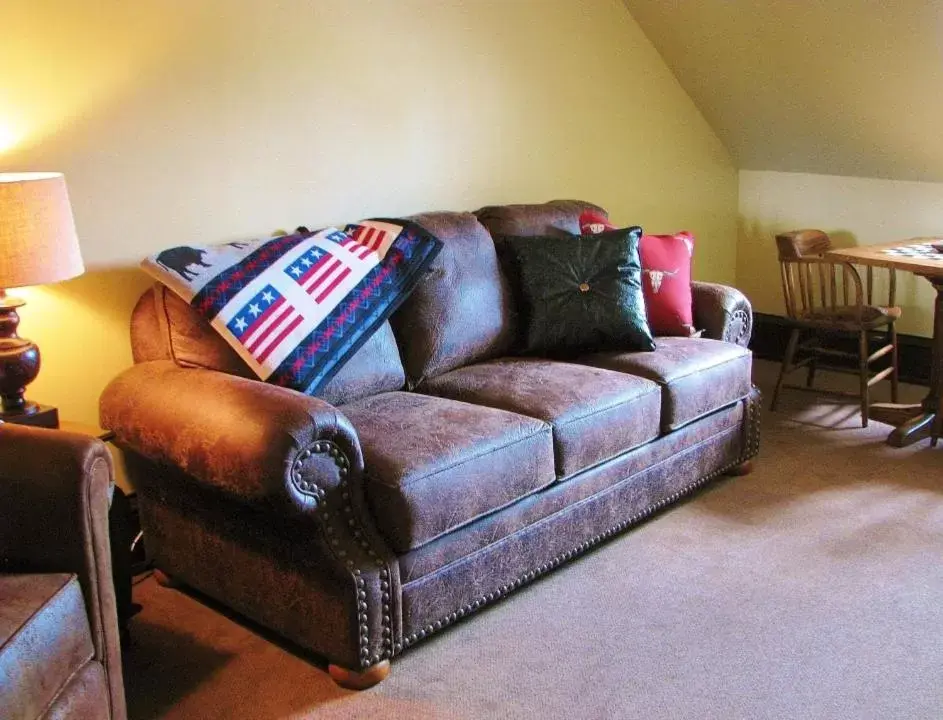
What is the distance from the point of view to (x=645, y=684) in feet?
7.69

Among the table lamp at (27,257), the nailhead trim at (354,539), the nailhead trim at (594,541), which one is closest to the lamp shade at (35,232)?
the table lamp at (27,257)

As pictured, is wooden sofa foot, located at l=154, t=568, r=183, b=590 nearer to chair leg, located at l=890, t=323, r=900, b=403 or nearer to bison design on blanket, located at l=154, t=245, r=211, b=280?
bison design on blanket, located at l=154, t=245, r=211, b=280

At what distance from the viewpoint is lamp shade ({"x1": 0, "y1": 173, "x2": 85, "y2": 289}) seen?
7.66 ft

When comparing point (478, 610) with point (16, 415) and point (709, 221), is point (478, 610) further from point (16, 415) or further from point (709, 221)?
point (709, 221)

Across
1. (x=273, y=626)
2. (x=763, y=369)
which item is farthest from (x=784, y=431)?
(x=273, y=626)

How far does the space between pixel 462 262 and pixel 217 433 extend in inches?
49.3

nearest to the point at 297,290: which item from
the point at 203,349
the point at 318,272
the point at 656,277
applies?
the point at 318,272

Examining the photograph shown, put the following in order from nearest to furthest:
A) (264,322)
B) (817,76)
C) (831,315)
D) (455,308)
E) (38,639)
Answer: (38,639)
(264,322)
(455,308)
(831,315)
(817,76)

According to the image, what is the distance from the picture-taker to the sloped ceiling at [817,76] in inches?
157

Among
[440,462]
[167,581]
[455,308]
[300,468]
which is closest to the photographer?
[300,468]

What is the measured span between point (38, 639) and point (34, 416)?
3.14 ft

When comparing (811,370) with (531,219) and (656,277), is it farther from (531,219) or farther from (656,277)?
(531,219)

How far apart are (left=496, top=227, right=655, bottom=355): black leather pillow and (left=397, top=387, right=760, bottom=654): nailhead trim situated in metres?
0.50

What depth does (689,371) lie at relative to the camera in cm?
328
